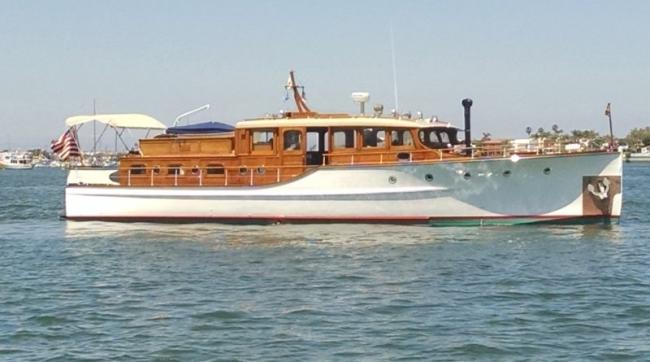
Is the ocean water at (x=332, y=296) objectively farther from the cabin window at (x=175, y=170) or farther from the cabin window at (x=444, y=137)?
the cabin window at (x=175, y=170)

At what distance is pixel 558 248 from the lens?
2023 cm

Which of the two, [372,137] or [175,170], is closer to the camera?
[372,137]

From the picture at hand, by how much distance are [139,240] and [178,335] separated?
1157 centimetres

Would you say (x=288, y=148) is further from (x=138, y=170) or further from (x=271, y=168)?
(x=138, y=170)

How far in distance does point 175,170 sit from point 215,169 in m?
1.39

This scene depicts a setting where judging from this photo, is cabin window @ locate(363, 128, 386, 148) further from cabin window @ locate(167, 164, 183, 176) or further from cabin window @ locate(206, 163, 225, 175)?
cabin window @ locate(167, 164, 183, 176)

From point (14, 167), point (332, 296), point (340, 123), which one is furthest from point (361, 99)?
point (14, 167)

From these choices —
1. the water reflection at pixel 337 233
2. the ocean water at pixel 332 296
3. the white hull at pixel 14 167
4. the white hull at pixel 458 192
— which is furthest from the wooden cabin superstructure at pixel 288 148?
the white hull at pixel 14 167

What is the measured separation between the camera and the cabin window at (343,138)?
26.5 metres

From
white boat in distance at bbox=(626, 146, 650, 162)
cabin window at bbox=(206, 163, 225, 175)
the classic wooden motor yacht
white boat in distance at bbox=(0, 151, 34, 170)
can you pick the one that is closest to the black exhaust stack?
the classic wooden motor yacht

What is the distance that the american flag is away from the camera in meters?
30.8

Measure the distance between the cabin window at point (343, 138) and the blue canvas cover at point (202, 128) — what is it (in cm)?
517

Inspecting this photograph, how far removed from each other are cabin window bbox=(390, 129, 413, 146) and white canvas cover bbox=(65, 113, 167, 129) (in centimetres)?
902

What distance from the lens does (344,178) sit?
2545 cm
